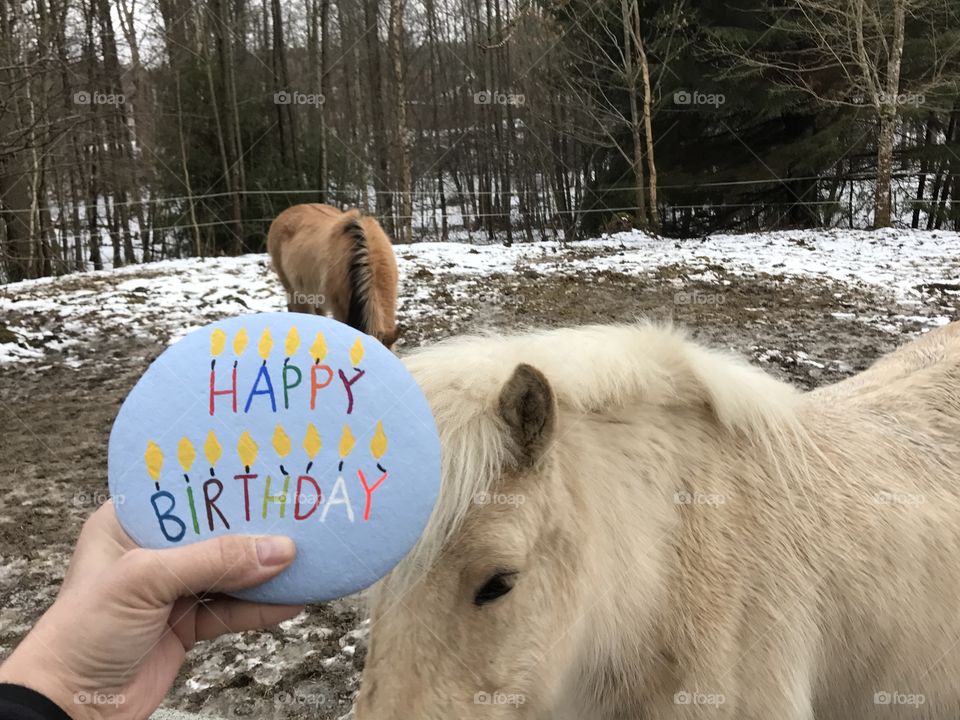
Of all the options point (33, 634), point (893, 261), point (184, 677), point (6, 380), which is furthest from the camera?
point (893, 261)

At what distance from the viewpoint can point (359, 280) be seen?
229 inches

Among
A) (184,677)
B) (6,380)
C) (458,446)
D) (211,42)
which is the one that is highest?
(211,42)

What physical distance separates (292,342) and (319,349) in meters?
0.05

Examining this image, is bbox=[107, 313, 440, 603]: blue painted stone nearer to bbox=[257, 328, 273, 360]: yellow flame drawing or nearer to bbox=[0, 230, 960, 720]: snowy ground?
bbox=[257, 328, 273, 360]: yellow flame drawing

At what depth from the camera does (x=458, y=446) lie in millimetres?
1227

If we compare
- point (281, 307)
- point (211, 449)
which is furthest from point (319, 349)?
point (281, 307)

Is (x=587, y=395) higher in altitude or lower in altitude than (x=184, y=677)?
higher

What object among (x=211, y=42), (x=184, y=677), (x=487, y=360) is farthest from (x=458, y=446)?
(x=211, y=42)

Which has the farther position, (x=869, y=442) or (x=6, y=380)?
(x=6, y=380)

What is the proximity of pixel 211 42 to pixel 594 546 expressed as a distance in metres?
18.9

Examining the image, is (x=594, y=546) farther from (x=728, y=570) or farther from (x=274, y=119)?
(x=274, y=119)

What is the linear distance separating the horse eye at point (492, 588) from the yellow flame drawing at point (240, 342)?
2.12 ft

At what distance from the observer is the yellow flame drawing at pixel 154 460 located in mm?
1203

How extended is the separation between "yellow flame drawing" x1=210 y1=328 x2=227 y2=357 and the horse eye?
2.23ft
